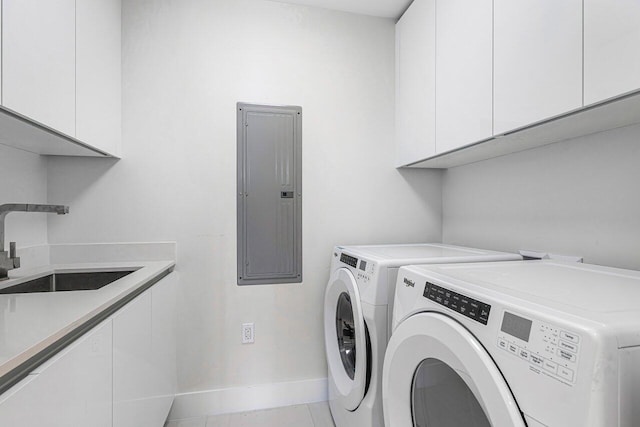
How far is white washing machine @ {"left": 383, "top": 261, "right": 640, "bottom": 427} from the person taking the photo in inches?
17.8

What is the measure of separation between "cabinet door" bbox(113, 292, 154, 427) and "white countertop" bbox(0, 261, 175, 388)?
0.25 feet

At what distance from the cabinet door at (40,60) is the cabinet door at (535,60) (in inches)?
61.9

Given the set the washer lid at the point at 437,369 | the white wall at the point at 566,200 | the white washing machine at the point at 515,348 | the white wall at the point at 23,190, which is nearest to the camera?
the white washing machine at the point at 515,348

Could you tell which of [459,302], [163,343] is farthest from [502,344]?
[163,343]

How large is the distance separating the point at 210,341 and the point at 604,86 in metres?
2.03

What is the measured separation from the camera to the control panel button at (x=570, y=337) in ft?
1.56

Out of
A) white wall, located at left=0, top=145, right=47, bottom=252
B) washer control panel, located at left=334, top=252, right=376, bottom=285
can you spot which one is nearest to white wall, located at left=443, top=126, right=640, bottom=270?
washer control panel, located at left=334, top=252, right=376, bottom=285

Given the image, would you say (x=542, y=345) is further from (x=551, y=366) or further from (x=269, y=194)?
(x=269, y=194)

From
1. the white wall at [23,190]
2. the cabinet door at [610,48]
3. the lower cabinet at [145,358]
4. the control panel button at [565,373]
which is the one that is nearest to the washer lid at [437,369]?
the control panel button at [565,373]

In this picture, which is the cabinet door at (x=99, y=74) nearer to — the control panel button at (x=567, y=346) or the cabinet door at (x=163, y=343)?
the cabinet door at (x=163, y=343)

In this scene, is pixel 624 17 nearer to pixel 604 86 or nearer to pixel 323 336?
pixel 604 86

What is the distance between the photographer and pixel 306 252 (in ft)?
6.42

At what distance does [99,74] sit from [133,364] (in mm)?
1305

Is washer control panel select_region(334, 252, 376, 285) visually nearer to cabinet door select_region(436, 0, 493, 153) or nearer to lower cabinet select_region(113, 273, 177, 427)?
cabinet door select_region(436, 0, 493, 153)
